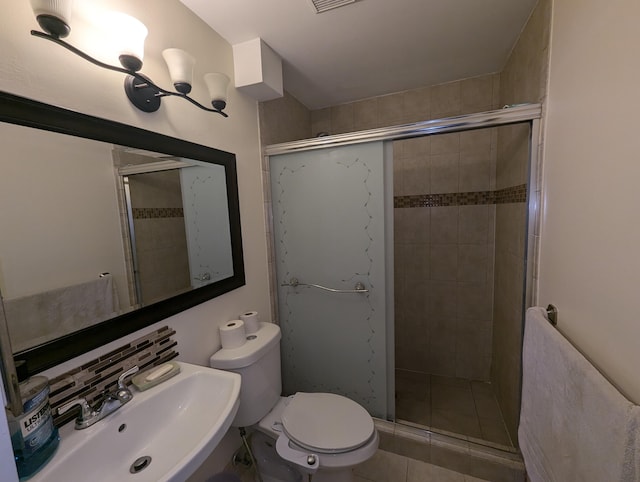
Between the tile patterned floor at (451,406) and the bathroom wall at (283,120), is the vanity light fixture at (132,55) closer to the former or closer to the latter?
the bathroom wall at (283,120)

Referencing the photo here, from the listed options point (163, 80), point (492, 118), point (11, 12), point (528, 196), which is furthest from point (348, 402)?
point (11, 12)

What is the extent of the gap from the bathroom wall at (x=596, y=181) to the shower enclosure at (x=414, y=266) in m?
0.23

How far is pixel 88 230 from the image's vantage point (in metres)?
0.90

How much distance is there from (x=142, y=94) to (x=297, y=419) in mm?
1517

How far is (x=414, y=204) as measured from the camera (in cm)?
226

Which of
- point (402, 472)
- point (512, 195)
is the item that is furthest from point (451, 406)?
point (512, 195)

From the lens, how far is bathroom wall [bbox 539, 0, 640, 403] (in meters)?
0.65

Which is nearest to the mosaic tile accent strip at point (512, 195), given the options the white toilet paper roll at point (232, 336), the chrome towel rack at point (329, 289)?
the chrome towel rack at point (329, 289)

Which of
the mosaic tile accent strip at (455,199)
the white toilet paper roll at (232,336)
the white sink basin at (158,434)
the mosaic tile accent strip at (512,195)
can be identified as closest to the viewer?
the white sink basin at (158,434)

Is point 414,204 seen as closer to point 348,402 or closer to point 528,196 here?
point 528,196

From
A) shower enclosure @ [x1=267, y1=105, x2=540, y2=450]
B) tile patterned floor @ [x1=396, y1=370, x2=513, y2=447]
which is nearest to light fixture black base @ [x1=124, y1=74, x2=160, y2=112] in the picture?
shower enclosure @ [x1=267, y1=105, x2=540, y2=450]

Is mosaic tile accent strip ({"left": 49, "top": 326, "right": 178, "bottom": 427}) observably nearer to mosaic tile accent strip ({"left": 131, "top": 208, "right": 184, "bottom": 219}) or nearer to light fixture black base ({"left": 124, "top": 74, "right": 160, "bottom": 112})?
mosaic tile accent strip ({"left": 131, "top": 208, "right": 184, "bottom": 219})

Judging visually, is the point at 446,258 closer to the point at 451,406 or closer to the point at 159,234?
the point at 451,406

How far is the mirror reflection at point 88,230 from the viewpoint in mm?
731
